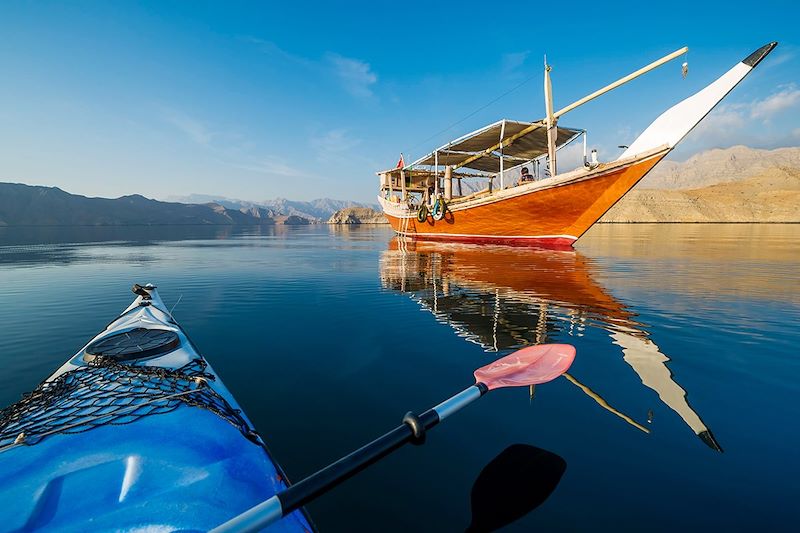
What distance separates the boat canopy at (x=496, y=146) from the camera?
74.7 ft

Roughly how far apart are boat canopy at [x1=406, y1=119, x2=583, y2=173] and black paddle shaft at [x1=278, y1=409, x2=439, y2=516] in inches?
874

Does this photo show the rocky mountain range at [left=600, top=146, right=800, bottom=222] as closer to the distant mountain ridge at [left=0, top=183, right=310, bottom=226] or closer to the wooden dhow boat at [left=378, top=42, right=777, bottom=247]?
the wooden dhow boat at [left=378, top=42, right=777, bottom=247]

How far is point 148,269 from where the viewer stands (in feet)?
57.7

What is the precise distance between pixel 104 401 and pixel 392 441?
109 inches

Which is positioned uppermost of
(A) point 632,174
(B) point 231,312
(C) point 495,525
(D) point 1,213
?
(D) point 1,213

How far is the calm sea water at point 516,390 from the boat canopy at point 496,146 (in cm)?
1456

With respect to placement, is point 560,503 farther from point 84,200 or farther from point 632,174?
point 84,200

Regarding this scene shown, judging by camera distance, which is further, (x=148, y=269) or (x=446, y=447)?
(x=148, y=269)

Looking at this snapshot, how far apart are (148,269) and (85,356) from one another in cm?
1645

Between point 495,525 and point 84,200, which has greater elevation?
point 84,200

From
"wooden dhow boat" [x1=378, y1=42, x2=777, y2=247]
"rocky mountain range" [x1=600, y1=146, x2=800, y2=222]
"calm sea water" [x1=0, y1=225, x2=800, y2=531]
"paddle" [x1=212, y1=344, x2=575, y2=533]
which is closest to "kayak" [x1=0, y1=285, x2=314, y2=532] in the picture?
"paddle" [x1=212, y1=344, x2=575, y2=533]

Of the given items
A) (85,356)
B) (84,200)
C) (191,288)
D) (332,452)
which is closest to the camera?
(332,452)

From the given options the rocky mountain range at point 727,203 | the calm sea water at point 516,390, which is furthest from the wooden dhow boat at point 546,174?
the rocky mountain range at point 727,203

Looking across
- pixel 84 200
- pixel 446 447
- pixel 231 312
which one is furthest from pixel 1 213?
pixel 446 447
